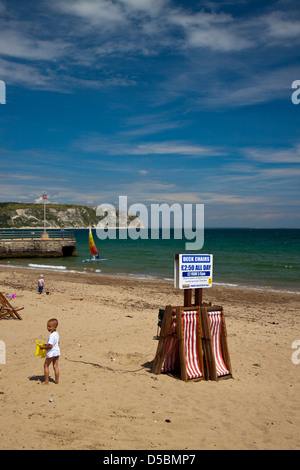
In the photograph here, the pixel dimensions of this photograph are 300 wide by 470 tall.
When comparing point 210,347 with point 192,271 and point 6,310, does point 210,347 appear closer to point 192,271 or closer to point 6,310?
point 192,271

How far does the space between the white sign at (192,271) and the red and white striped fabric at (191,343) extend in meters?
0.59

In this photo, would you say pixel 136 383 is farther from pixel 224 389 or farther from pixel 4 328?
pixel 4 328

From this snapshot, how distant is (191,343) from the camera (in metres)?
7.70

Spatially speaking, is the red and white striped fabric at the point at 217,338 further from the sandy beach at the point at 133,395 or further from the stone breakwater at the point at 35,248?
Result: the stone breakwater at the point at 35,248

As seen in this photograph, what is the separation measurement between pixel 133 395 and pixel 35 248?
44436 mm

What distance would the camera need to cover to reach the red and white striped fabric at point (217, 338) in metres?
7.86

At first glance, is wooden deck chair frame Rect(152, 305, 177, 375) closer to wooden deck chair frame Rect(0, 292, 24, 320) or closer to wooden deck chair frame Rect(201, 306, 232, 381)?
wooden deck chair frame Rect(201, 306, 232, 381)

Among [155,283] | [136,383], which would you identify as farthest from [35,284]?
[136,383]

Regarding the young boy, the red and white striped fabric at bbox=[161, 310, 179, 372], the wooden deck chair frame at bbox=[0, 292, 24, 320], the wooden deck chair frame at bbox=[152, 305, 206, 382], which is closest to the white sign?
the wooden deck chair frame at bbox=[152, 305, 206, 382]

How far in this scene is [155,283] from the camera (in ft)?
89.8

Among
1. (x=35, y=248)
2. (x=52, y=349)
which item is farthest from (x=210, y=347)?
(x=35, y=248)
